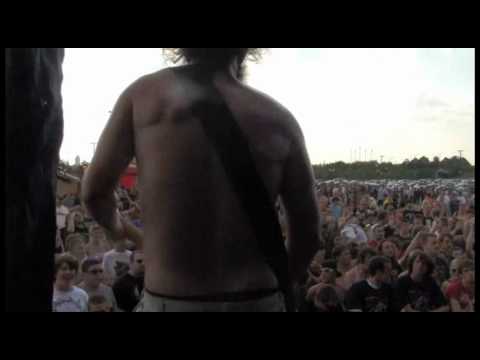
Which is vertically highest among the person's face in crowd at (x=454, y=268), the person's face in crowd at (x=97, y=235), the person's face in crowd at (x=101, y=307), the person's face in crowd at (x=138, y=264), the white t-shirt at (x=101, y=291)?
Answer: the person's face in crowd at (x=97, y=235)

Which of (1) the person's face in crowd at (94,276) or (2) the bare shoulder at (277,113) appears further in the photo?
(1) the person's face in crowd at (94,276)

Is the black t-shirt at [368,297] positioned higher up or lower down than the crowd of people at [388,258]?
lower down

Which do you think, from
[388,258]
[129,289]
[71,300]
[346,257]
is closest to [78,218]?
[129,289]

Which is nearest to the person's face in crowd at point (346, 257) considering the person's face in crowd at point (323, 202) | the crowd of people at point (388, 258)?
the crowd of people at point (388, 258)

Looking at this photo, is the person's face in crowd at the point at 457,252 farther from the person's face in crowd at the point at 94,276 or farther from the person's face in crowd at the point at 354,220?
the person's face in crowd at the point at 94,276

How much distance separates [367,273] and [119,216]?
4.59ft

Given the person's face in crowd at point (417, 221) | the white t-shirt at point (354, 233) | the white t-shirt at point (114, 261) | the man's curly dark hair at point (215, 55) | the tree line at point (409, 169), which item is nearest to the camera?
the man's curly dark hair at point (215, 55)

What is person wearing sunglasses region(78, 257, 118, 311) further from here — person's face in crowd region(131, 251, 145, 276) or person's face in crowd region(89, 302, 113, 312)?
person's face in crowd region(131, 251, 145, 276)

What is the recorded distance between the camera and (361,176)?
11.0 feet

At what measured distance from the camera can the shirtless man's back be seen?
2.13 m

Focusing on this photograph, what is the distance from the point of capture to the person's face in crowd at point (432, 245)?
330cm

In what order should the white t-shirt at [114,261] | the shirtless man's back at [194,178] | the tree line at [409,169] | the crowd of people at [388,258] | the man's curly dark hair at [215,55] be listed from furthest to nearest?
the tree line at [409,169] < the crowd of people at [388,258] < the white t-shirt at [114,261] < the man's curly dark hair at [215,55] < the shirtless man's back at [194,178]
